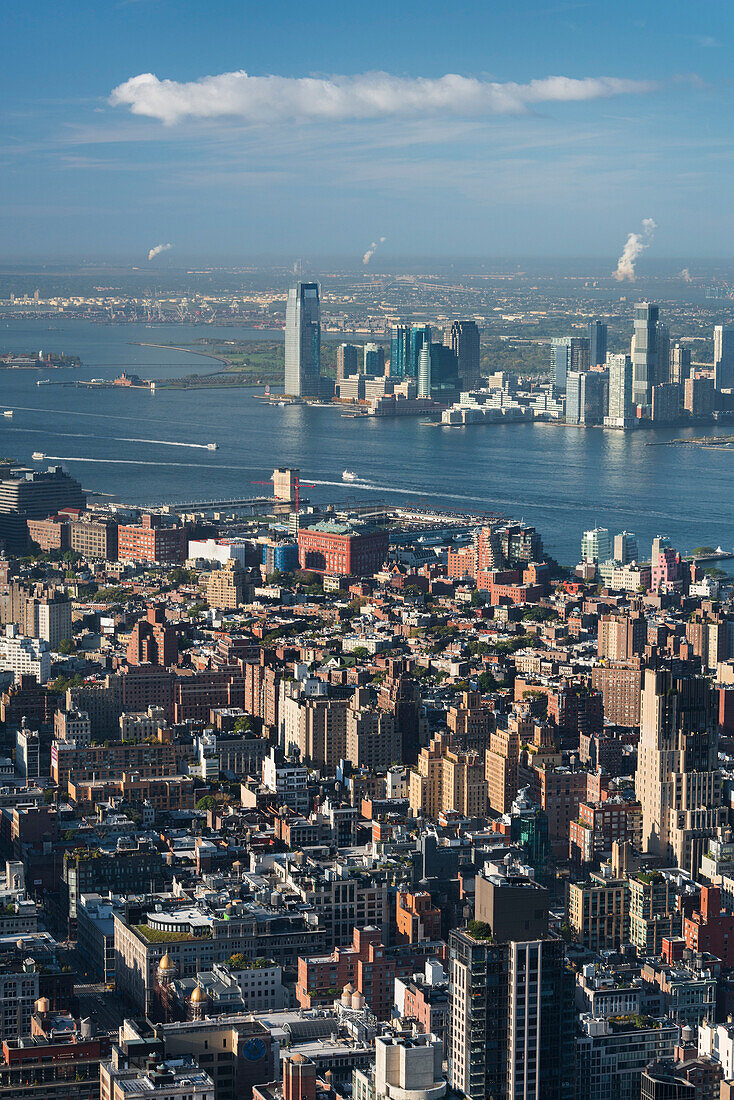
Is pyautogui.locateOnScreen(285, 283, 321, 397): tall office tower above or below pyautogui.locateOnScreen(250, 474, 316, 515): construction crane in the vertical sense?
above

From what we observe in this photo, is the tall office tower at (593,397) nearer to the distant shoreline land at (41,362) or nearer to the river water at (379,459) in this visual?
the river water at (379,459)

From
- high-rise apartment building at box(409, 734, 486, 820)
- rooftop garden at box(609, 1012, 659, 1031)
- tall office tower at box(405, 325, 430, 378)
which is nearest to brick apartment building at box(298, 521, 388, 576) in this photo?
high-rise apartment building at box(409, 734, 486, 820)

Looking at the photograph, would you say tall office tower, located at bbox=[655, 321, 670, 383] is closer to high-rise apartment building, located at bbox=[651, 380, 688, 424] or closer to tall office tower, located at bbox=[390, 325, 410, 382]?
high-rise apartment building, located at bbox=[651, 380, 688, 424]

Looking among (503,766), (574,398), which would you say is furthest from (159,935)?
(574,398)

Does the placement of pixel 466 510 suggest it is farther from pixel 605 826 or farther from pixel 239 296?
pixel 239 296

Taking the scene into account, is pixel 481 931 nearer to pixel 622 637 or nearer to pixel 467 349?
pixel 622 637

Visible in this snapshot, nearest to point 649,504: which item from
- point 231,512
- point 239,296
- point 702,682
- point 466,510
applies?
point 466,510

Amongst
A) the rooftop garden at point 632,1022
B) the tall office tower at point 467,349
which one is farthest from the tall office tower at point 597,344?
the rooftop garden at point 632,1022
